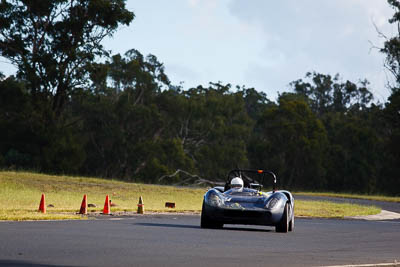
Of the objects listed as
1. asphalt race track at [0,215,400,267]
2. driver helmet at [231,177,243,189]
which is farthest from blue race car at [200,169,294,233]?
asphalt race track at [0,215,400,267]

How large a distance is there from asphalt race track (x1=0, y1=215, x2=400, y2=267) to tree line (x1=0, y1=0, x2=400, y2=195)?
142ft

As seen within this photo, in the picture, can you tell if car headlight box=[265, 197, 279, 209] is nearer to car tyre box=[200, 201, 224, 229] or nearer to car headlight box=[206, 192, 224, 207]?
car headlight box=[206, 192, 224, 207]

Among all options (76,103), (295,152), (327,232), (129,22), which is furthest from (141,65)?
(327,232)

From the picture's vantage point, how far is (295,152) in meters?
82.7

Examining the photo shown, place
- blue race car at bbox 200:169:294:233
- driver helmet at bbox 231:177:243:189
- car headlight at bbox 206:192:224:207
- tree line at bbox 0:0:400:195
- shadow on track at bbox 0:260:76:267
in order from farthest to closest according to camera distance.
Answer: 1. tree line at bbox 0:0:400:195
2. driver helmet at bbox 231:177:243:189
3. car headlight at bbox 206:192:224:207
4. blue race car at bbox 200:169:294:233
5. shadow on track at bbox 0:260:76:267

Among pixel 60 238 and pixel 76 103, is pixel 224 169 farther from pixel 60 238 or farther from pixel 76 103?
pixel 60 238

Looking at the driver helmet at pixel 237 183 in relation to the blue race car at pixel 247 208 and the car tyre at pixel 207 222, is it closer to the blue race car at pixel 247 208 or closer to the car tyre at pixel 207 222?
the blue race car at pixel 247 208

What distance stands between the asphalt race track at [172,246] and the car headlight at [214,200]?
2.04 ft

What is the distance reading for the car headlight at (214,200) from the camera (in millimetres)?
18031

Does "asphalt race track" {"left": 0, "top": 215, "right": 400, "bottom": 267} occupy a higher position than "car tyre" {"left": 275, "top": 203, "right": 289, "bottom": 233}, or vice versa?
"car tyre" {"left": 275, "top": 203, "right": 289, "bottom": 233}

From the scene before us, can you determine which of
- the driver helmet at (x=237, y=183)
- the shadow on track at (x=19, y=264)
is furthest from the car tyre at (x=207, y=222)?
the shadow on track at (x=19, y=264)

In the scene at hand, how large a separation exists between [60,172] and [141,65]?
30956 millimetres

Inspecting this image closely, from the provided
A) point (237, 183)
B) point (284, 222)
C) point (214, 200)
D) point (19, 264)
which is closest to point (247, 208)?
point (214, 200)

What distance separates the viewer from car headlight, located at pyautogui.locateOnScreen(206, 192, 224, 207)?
59.2 feet
